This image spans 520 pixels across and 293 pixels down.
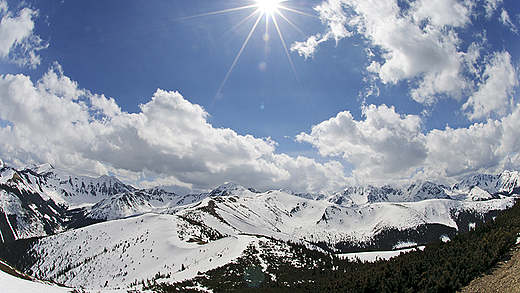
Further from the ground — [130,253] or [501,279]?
[130,253]

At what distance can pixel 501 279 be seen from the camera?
35.8 ft

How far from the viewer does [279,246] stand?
4481 cm

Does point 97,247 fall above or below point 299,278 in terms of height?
above

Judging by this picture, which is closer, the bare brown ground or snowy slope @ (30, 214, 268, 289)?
the bare brown ground

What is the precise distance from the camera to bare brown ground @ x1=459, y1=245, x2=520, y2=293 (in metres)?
10.4

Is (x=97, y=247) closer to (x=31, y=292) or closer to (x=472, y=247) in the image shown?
(x=31, y=292)

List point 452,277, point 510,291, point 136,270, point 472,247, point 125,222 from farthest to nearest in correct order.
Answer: point 125,222 < point 136,270 < point 472,247 < point 452,277 < point 510,291

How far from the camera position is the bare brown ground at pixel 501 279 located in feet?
34.0

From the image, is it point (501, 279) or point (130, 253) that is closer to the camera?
point (501, 279)

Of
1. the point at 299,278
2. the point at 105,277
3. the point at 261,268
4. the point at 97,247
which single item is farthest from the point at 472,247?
the point at 97,247

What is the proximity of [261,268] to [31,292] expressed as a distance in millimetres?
24914

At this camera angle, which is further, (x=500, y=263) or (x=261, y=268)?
(x=261, y=268)

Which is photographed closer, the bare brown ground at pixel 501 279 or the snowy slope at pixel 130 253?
the bare brown ground at pixel 501 279

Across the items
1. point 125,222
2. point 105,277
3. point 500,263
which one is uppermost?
point 125,222
